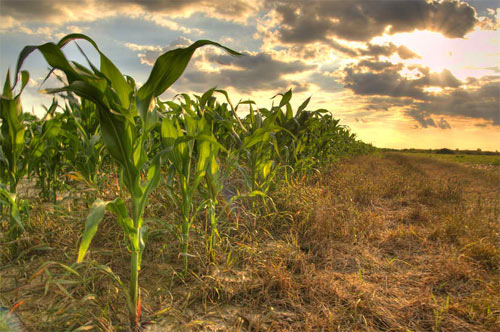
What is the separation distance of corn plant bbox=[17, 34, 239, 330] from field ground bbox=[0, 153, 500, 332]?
0.28m

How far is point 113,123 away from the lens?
4.13ft

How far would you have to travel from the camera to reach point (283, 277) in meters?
1.79

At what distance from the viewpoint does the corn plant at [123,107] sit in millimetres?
1114

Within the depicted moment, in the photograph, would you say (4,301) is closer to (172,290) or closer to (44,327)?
(44,327)

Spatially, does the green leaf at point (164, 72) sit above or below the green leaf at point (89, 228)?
above

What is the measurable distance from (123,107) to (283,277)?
1.29m

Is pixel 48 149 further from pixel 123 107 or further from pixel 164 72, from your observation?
pixel 164 72

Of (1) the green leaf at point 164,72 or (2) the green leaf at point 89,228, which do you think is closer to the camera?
(2) the green leaf at point 89,228

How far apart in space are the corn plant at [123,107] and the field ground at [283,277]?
0.28 metres

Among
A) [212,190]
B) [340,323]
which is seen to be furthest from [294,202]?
[340,323]

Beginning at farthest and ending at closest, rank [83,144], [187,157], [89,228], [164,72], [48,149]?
[83,144]
[48,149]
[187,157]
[164,72]
[89,228]

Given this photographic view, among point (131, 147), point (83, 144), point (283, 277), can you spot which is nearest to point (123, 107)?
point (131, 147)

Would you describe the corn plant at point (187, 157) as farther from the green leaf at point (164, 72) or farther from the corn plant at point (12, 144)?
the corn plant at point (12, 144)

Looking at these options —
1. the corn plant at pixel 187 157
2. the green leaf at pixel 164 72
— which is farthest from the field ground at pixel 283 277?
the green leaf at pixel 164 72
